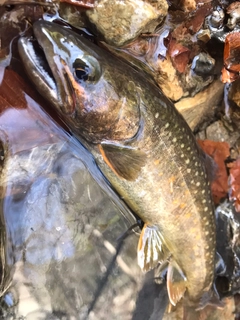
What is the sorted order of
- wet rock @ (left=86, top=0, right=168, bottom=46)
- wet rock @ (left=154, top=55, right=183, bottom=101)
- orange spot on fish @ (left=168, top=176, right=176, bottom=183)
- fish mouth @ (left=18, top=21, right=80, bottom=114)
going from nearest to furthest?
fish mouth @ (left=18, top=21, right=80, bottom=114) < wet rock @ (left=86, top=0, right=168, bottom=46) < orange spot on fish @ (left=168, top=176, right=176, bottom=183) < wet rock @ (left=154, top=55, right=183, bottom=101)

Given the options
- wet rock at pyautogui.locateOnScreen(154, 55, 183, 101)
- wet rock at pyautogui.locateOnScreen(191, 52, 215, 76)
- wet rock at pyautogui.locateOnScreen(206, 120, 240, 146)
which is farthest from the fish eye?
wet rock at pyautogui.locateOnScreen(206, 120, 240, 146)

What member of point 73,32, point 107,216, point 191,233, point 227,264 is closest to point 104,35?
point 73,32

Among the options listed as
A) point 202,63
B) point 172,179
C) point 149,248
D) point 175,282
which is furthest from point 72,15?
point 175,282

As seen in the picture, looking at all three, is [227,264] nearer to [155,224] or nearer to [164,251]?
[164,251]

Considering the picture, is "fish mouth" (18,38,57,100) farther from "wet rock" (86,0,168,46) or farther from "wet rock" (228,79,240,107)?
"wet rock" (228,79,240,107)

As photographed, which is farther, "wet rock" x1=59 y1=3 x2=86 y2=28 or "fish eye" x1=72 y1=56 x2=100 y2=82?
"wet rock" x1=59 y1=3 x2=86 y2=28

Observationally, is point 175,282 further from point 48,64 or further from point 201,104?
point 48,64
